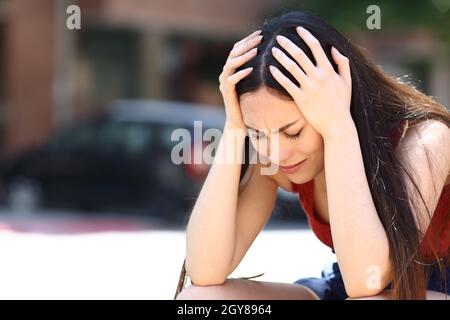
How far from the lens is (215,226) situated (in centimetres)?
265

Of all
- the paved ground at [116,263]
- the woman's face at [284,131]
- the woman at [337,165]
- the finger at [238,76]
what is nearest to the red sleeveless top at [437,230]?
the woman at [337,165]

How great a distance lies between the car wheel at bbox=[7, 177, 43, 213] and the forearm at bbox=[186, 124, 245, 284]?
31.4 ft

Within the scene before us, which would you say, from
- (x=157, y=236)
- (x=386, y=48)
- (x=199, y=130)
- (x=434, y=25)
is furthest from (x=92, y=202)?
(x=386, y=48)

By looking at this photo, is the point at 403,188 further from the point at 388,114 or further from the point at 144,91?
the point at 144,91

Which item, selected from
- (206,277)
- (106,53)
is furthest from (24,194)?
(206,277)

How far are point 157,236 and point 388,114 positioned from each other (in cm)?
469

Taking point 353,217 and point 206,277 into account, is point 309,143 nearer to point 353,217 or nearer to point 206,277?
point 353,217

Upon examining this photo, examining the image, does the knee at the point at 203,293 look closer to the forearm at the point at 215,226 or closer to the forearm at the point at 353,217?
the forearm at the point at 215,226

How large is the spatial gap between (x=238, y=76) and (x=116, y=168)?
9.09 m

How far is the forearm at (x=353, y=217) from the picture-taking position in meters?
2.33

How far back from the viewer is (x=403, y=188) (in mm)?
2406

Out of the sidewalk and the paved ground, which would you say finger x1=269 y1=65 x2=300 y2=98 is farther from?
the paved ground

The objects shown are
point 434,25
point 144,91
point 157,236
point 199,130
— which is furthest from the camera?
point 144,91

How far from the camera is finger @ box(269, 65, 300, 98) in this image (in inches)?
95.1
